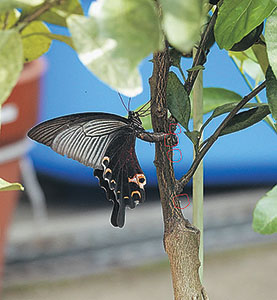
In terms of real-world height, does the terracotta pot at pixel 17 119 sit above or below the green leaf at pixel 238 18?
above

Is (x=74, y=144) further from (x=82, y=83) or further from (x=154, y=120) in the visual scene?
(x=82, y=83)

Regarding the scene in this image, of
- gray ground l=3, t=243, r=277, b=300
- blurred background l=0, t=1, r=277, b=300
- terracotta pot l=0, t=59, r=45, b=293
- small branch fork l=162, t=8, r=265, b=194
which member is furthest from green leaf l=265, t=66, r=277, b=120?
gray ground l=3, t=243, r=277, b=300

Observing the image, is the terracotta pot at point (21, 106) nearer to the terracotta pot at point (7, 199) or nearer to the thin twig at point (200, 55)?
the terracotta pot at point (7, 199)

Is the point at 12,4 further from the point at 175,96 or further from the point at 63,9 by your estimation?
the point at 175,96

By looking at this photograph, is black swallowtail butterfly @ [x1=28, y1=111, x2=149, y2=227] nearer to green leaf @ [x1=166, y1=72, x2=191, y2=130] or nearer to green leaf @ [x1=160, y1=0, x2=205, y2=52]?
green leaf @ [x1=166, y1=72, x2=191, y2=130]

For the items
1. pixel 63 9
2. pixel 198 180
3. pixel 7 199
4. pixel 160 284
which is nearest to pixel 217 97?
pixel 198 180

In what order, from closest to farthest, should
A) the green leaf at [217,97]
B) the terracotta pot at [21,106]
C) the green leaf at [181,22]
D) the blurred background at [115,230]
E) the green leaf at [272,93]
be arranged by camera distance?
the green leaf at [181,22]
the green leaf at [272,93]
the green leaf at [217,97]
the terracotta pot at [21,106]
the blurred background at [115,230]

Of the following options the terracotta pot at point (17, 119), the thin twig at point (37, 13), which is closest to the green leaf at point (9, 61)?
the thin twig at point (37, 13)
